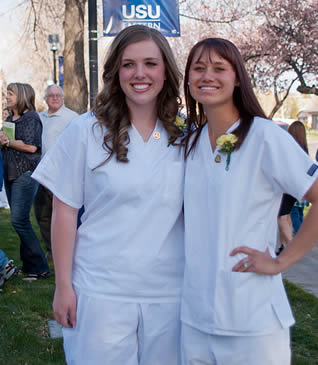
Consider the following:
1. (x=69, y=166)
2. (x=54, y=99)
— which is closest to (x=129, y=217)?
(x=69, y=166)

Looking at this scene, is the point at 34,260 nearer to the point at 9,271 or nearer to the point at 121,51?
the point at 9,271

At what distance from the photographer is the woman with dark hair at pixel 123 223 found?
216cm

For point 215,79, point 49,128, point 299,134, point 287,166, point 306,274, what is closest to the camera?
point 287,166

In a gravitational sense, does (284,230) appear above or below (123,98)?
below

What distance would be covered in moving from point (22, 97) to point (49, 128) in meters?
0.78

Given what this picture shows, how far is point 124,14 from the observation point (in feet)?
23.9

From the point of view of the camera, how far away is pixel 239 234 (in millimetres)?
1968

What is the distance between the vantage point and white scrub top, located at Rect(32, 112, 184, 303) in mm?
2156

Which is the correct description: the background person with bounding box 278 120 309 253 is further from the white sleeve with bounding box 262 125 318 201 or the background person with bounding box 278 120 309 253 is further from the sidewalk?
the white sleeve with bounding box 262 125 318 201

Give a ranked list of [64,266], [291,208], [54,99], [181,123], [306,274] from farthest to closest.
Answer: [291,208], [54,99], [306,274], [181,123], [64,266]

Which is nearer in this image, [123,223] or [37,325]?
[123,223]

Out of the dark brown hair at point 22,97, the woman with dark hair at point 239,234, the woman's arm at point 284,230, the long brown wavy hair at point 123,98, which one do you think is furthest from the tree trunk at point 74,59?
the woman with dark hair at point 239,234

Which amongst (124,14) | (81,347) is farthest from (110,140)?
(124,14)

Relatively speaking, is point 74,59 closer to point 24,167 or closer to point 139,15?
point 139,15
